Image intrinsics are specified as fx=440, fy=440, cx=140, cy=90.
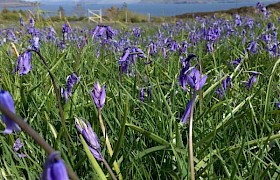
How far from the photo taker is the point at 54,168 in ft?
1.90

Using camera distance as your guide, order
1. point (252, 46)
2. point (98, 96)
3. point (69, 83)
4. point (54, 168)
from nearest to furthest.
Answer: point (54, 168), point (98, 96), point (69, 83), point (252, 46)

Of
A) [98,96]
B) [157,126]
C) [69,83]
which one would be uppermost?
[98,96]

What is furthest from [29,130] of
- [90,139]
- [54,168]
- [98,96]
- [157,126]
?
[157,126]

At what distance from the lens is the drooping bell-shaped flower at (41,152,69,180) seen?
0.58m

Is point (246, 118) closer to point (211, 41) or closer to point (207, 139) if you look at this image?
point (207, 139)

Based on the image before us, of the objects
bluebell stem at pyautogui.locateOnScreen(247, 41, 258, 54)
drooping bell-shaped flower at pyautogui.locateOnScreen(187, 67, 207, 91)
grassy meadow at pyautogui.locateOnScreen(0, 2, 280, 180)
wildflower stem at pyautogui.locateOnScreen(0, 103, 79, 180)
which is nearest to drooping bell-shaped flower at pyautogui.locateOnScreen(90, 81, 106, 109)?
grassy meadow at pyautogui.locateOnScreen(0, 2, 280, 180)

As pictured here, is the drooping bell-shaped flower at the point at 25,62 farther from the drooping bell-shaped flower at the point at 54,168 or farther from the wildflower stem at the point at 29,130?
the drooping bell-shaped flower at the point at 54,168

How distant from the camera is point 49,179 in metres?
0.59

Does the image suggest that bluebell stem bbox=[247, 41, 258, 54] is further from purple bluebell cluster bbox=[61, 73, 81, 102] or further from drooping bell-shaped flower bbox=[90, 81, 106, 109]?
drooping bell-shaped flower bbox=[90, 81, 106, 109]

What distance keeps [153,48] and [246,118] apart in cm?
126

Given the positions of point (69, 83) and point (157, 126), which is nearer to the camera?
point (157, 126)

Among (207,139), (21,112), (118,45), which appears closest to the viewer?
(207,139)

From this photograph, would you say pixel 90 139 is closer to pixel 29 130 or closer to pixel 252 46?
pixel 29 130

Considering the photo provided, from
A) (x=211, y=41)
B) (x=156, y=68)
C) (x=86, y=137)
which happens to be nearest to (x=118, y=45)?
(x=211, y=41)
